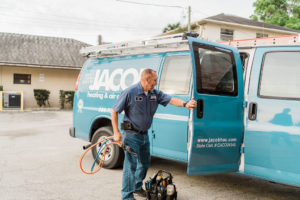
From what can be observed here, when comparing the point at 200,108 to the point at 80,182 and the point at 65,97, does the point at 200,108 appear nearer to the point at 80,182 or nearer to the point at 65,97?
the point at 80,182

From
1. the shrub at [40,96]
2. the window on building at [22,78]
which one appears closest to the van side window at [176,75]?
the shrub at [40,96]

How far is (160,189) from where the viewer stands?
3916mm

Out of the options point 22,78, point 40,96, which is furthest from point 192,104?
point 22,78

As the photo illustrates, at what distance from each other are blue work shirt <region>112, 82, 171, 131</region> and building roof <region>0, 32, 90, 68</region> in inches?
736

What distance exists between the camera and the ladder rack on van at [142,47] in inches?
178

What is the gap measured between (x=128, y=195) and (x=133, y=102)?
1.19m

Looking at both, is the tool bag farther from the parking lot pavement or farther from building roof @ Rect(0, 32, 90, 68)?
building roof @ Rect(0, 32, 90, 68)

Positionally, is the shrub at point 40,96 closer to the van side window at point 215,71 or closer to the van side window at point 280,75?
the van side window at point 215,71

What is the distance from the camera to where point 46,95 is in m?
21.2

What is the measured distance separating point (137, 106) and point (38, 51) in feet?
70.4

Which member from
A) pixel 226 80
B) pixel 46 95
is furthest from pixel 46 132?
pixel 46 95

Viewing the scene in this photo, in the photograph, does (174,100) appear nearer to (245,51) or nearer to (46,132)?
(245,51)

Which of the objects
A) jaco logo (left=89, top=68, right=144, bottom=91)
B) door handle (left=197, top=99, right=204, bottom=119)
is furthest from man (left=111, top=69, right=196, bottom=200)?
jaco logo (left=89, top=68, right=144, bottom=91)

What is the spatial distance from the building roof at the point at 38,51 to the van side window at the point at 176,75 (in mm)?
17892
